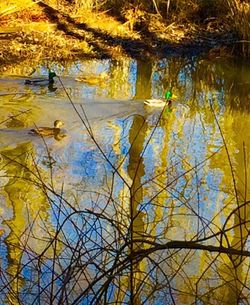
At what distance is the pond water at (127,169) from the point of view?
3.52 m

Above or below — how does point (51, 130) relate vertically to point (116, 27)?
below

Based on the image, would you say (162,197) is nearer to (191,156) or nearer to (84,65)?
(191,156)

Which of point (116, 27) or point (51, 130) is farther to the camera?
Result: point (116, 27)

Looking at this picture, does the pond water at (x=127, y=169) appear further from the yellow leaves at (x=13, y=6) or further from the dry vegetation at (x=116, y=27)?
the yellow leaves at (x=13, y=6)

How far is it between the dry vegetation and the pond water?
77cm

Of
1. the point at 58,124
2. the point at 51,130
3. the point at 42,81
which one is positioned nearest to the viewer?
the point at 51,130

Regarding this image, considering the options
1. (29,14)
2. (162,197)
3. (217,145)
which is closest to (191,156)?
(217,145)

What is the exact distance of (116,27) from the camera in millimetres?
13102

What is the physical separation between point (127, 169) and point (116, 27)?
762 centimetres

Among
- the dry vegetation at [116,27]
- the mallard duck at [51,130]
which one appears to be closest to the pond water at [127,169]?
the mallard duck at [51,130]

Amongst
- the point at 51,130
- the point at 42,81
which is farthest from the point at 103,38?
the point at 51,130

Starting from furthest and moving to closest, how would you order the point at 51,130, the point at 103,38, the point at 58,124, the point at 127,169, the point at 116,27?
the point at 116,27, the point at 103,38, the point at 58,124, the point at 51,130, the point at 127,169

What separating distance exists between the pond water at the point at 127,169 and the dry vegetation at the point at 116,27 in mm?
768

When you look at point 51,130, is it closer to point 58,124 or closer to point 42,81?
point 58,124
